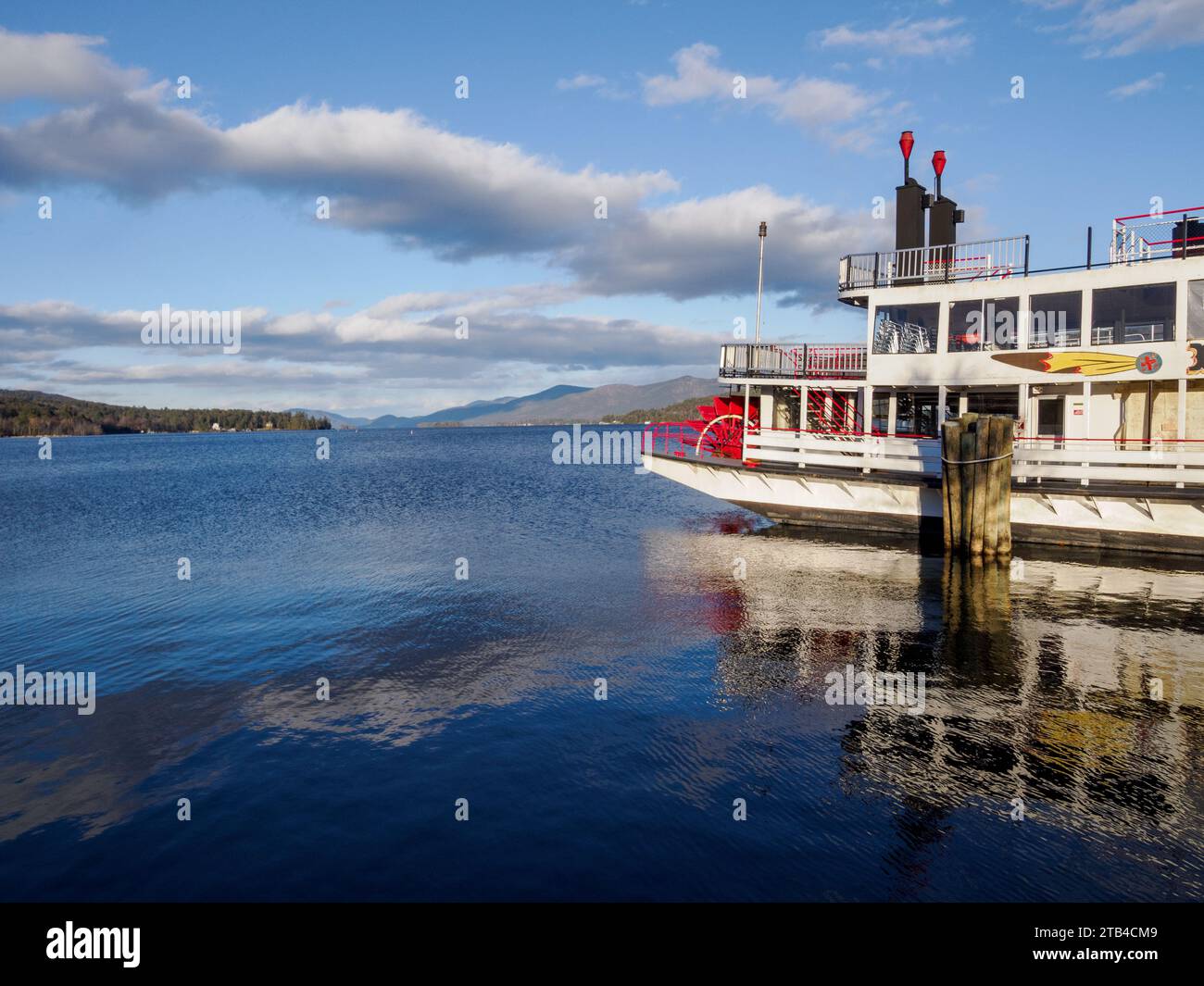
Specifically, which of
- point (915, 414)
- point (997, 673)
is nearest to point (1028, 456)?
point (915, 414)

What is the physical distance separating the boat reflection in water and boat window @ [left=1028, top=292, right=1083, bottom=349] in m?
5.71

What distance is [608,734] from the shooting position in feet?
30.1

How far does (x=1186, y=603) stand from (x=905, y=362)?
32.3ft

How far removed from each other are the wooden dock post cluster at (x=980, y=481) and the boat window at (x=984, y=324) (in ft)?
11.8

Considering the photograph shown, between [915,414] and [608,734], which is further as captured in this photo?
[915,414]

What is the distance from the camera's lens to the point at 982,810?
23.6 feet

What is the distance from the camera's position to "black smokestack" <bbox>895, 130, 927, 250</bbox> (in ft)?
76.1

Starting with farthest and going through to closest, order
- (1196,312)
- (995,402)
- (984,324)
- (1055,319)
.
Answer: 1. (995,402)
2. (984,324)
3. (1055,319)
4. (1196,312)

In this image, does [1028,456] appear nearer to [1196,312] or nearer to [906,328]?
[1196,312]

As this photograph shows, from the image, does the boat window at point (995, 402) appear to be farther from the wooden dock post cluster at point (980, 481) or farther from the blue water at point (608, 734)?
the blue water at point (608, 734)

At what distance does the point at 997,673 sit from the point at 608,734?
234 inches

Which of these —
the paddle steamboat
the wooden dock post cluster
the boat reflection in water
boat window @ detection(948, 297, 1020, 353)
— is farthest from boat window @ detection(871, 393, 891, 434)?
the boat reflection in water
